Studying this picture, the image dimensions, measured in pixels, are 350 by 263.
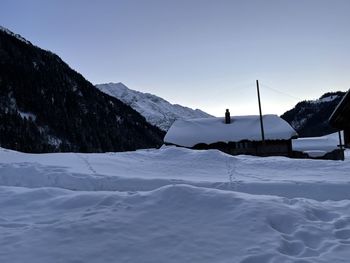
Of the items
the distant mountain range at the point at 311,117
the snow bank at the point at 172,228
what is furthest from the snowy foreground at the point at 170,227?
the distant mountain range at the point at 311,117

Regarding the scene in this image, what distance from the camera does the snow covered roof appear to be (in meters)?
35.7

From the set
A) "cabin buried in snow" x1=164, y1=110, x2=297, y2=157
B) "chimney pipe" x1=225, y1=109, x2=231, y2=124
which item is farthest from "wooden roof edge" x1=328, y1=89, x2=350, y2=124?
"chimney pipe" x1=225, y1=109, x2=231, y2=124

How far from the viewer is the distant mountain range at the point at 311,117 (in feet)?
445

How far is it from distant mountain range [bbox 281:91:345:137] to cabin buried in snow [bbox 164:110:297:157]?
97.6m

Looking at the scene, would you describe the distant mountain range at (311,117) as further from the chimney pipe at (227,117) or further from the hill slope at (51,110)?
the chimney pipe at (227,117)

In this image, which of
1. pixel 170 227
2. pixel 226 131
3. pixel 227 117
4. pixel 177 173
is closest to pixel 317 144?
pixel 227 117

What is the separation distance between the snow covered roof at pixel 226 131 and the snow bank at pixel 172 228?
2845cm

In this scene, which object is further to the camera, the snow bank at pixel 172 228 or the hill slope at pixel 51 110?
the hill slope at pixel 51 110

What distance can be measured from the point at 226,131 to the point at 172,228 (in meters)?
31.2

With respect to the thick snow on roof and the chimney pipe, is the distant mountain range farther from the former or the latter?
the chimney pipe

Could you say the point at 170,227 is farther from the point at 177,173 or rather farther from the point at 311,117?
the point at 311,117

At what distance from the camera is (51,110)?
382 ft

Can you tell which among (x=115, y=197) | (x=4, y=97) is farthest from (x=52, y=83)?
(x=115, y=197)

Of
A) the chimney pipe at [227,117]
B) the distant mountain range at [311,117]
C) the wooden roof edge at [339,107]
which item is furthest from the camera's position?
the distant mountain range at [311,117]
